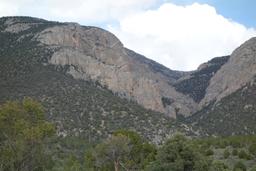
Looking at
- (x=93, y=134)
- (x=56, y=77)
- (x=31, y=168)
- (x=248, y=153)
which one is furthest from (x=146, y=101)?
(x=31, y=168)

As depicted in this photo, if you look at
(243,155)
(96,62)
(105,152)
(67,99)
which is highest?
(96,62)

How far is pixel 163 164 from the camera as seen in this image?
141 ft

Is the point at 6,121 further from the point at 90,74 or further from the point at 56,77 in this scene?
the point at 90,74

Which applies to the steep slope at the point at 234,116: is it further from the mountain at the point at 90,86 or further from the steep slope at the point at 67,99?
the steep slope at the point at 67,99

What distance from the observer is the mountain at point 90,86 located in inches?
4392

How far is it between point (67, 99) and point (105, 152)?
179 ft

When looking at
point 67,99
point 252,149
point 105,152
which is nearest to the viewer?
point 105,152

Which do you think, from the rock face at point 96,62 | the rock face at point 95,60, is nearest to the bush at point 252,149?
the rock face at point 95,60

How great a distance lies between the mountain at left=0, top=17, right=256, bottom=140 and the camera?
111562 millimetres

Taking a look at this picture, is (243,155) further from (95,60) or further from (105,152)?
Answer: (95,60)

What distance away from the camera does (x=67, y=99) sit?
113188mm

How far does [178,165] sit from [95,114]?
72984 mm

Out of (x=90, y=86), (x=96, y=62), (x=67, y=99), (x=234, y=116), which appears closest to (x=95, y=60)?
(x=96, y=62)

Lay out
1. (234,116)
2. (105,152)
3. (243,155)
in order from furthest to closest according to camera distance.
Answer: (234,116), (243,155), (105,152)
